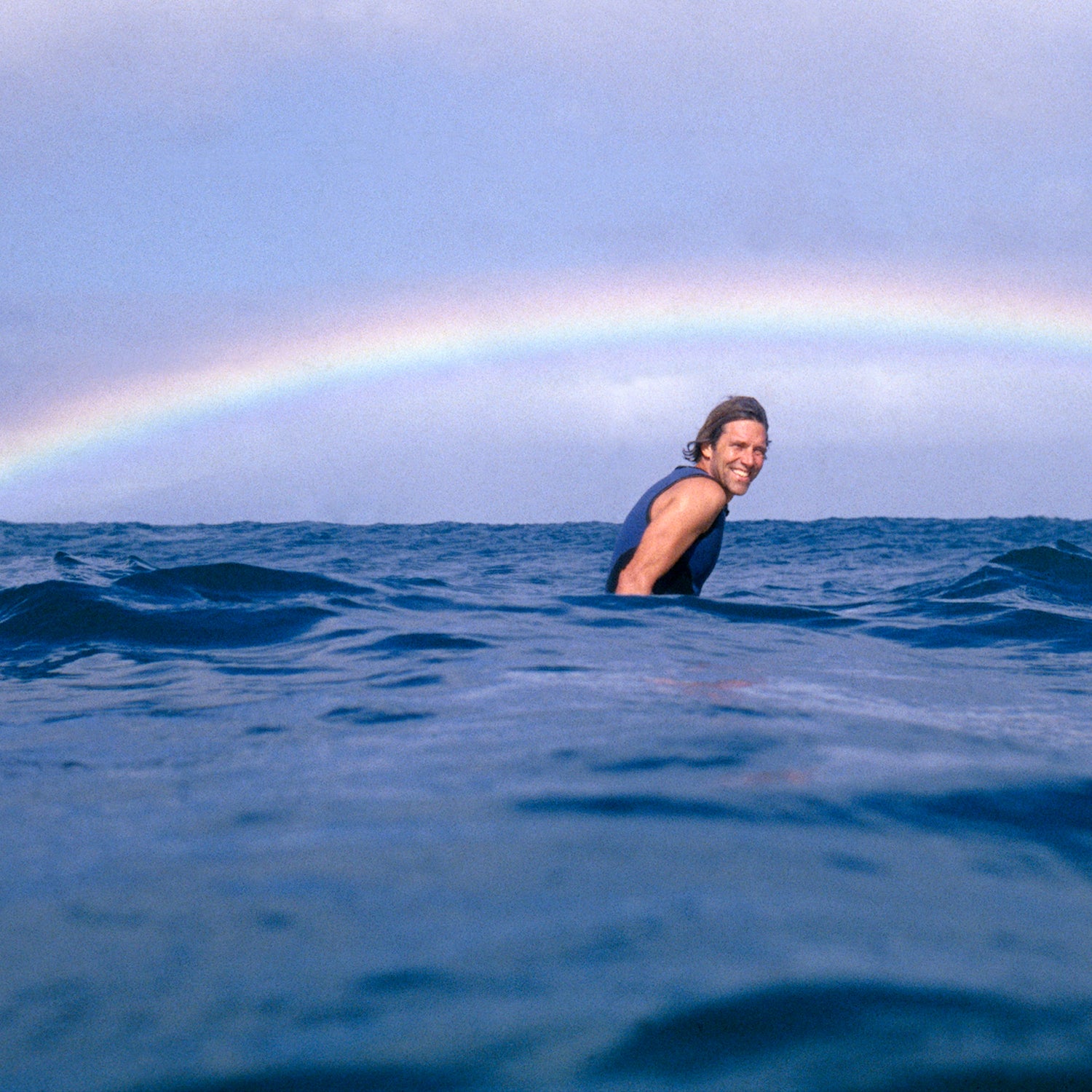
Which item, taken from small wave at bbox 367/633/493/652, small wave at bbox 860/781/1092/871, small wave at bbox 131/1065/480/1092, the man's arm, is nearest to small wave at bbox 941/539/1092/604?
the man's arm

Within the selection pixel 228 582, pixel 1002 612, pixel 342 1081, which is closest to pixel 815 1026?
pixel 342 1081

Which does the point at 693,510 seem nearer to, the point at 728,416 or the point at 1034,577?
the point at 728,416

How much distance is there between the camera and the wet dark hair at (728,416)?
19.4ft

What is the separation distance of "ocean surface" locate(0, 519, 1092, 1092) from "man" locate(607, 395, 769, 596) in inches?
62.2

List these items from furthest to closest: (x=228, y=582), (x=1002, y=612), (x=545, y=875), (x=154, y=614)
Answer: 1. (x=228, y=582)
2. (x=1002, y=612)
3. (x=154, y=614)
4. (x=545, y=875)

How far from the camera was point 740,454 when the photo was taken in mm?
5832

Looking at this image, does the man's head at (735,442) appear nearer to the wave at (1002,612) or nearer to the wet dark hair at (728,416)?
the wet dark hair at (728,416)

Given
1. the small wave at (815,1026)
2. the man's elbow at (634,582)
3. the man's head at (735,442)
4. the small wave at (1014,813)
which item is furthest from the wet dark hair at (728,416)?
the small wave at (815,1026)

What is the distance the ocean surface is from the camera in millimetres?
1066

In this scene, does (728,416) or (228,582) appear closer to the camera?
(728,416)

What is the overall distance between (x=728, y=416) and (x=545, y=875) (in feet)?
15.4

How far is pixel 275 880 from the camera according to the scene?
1.54 metres

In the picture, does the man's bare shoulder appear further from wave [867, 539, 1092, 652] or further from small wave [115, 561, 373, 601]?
small wave [115, 561, 373, 601]

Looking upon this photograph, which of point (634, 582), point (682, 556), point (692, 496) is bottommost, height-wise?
point (634, 582)
